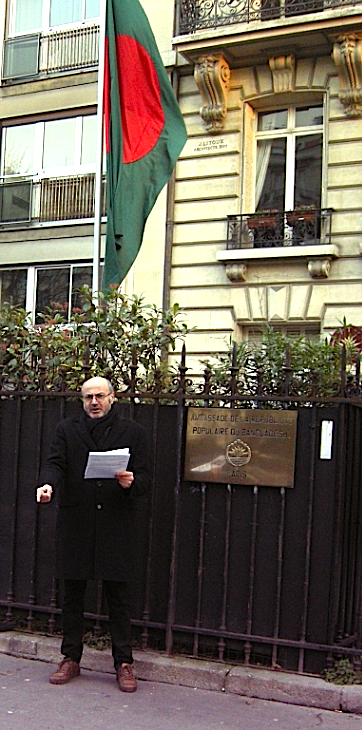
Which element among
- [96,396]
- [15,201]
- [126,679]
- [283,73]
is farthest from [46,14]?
[126,679]

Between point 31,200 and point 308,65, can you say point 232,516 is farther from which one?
point 31,200

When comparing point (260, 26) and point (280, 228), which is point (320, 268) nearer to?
point (280, 228)

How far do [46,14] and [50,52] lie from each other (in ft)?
3.57

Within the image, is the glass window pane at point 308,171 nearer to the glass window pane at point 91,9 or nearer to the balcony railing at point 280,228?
the balcony railing at point 280,228

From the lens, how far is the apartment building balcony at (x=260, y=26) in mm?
15344

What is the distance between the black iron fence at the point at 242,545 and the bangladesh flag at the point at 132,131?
13.8 ft

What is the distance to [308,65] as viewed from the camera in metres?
16.1

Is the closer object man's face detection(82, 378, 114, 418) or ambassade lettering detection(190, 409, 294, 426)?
man's face detection(82, 378, 114, 418)

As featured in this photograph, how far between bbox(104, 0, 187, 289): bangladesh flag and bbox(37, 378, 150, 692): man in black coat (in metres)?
4.62

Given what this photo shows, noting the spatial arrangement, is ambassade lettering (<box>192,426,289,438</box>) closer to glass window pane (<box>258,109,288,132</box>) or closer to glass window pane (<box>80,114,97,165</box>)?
glass window pane (<box>258,109,288,132</box>)

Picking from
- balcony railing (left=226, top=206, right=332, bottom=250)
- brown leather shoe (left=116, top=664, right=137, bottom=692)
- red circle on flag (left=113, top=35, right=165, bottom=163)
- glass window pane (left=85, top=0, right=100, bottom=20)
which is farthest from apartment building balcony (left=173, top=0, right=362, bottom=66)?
brown leather shoe (left=116, top=664, right=137, bottom=692)

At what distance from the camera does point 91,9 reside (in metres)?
19.2

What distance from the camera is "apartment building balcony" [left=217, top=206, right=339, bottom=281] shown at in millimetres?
15484

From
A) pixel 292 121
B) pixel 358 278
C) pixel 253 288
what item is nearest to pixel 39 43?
pixel 292 121
